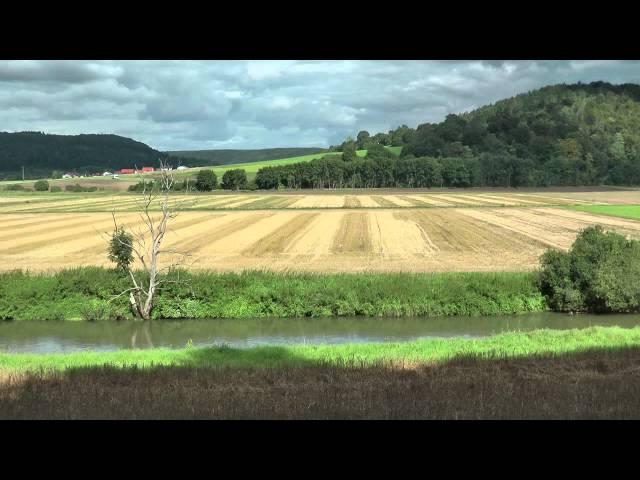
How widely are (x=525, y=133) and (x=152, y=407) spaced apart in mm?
186528

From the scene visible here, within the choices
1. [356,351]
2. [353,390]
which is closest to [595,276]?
[356,351]

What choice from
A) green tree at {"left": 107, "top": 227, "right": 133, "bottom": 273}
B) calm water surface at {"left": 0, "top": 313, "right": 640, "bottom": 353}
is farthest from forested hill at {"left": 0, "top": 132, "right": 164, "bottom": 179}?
calm water surface at {"left": 0, "top": 313, "right": 640, "bottom": 353}

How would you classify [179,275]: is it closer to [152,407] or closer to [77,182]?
[152,407]

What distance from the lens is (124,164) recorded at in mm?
192625

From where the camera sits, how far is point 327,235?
184 feet

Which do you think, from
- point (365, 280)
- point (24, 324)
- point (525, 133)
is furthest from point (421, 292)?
point (525, 133)

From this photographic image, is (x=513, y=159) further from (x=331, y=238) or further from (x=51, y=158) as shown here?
(x=51, y=158)

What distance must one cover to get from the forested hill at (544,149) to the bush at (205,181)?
5006cm

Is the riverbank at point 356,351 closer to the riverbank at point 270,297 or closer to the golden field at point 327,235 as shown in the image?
the riverbank at point 270,297

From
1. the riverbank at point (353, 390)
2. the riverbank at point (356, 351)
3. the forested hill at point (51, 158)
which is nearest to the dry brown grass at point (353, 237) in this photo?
the riverbank at point (356, 351)

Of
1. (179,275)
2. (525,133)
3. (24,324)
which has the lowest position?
(24,324)

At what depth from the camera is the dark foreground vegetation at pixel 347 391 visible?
6484 millimetres

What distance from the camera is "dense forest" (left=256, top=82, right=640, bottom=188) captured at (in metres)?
148

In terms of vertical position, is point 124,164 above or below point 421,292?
above
